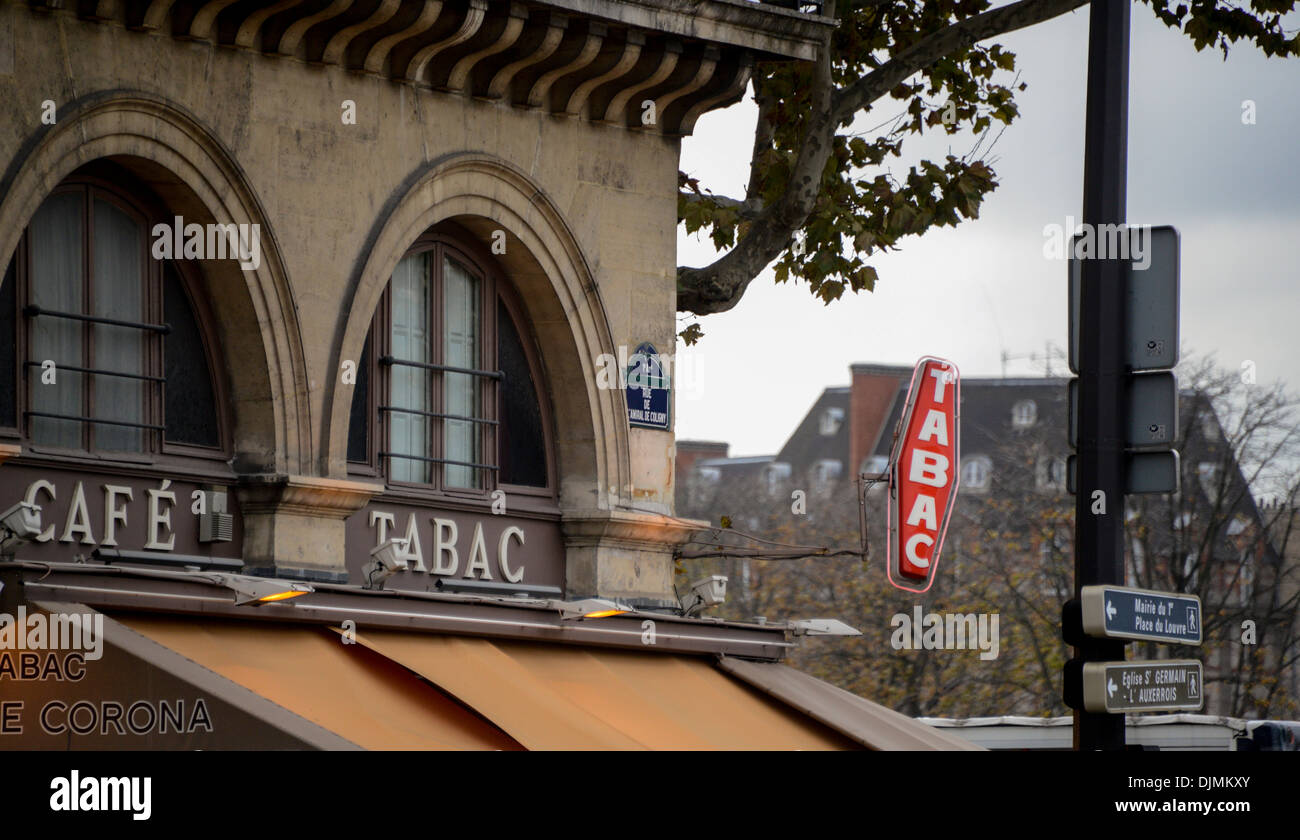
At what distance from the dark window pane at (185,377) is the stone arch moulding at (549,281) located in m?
1.10

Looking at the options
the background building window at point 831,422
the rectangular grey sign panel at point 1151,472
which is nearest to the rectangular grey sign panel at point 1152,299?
the rectangular grey sign panel at point 1151,472

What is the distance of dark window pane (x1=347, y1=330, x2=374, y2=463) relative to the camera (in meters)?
12.8

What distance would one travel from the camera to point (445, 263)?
44.5ft

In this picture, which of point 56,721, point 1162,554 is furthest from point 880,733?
point 1162,554

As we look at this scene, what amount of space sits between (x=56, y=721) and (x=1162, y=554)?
1129 inches

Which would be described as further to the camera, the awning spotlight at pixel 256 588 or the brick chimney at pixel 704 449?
the brick chimney at pixel 704 449

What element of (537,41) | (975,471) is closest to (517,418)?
(537,41)

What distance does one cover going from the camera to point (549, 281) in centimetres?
1383

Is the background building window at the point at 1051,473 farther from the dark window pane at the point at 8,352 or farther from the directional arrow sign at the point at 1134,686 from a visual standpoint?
the dark window pane at the point at 8,352

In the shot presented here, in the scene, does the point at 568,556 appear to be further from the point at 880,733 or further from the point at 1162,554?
the point at 1162,554

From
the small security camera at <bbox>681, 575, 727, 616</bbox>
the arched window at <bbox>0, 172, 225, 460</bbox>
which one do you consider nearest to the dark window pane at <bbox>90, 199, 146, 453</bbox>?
the arched window at <bbox>0, 172, 225, 460</bbox>

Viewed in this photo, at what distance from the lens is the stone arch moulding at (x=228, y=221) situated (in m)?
11.2

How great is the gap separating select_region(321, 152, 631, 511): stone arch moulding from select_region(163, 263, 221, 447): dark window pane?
1.10m
